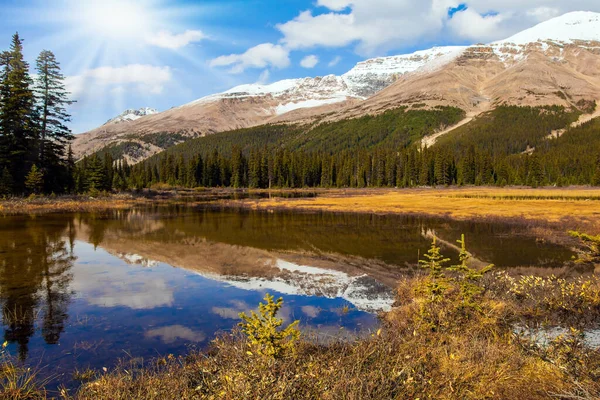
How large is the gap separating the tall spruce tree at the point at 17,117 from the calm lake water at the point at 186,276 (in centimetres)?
2256

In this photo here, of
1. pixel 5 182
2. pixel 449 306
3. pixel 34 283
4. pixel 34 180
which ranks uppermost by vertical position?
pixel 34 180

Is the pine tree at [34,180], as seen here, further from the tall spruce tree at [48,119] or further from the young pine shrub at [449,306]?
the young pine shrub at [449,306]

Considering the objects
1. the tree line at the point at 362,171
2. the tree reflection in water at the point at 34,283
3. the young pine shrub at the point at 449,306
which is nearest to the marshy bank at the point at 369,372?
the young pine shrub at the point at 449,306

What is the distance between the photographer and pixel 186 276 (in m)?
19.2

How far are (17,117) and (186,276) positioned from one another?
54293mm

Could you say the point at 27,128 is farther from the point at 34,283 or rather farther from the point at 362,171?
the point at 362,171

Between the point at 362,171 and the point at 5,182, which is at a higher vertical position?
the point at 362,171

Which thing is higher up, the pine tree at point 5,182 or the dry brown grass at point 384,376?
the pine tree at point 5,182

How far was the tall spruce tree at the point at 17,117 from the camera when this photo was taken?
54500mm

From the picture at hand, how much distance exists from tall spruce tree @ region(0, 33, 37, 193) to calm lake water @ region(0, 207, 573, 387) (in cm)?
2256

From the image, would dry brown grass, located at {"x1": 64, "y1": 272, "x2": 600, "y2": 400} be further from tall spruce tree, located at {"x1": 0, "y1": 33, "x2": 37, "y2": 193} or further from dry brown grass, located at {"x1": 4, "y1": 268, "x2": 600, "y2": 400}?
tall spruce tree, located at {"x1": 0, "y1": 33, "x2": 37, "y2": 193}

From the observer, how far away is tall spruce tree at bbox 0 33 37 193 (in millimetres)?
54500

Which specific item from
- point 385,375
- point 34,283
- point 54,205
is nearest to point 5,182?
Answer: point 54,205

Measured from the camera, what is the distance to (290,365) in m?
6.27
